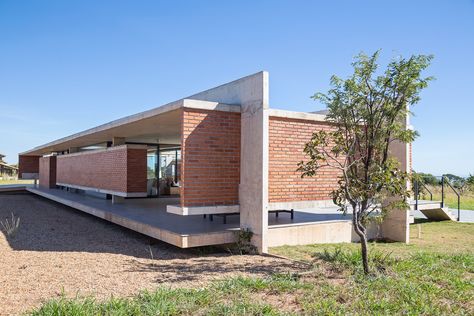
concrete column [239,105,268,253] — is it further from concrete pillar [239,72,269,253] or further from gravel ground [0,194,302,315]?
gravel ground [0,194,302,315]

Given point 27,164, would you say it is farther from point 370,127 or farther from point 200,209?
point 370,127

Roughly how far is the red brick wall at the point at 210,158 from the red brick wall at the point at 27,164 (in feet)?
96.0

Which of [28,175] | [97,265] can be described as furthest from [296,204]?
[28,175]

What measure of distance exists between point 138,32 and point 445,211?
42.5ft

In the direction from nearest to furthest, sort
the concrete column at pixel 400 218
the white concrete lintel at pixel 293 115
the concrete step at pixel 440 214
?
the white concrete lintel at pixel 293 115, the concrete column at pixel 400 218, the concrete step at pixel 440 214

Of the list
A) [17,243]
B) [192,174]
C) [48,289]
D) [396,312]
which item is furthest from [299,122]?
[17,243]

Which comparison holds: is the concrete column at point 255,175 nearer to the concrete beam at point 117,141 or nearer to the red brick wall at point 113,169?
the red brick wall at point 113,169

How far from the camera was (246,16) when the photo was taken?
31.5ft

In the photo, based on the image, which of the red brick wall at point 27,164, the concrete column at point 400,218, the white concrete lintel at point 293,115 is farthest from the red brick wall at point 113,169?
the red brick wall at point 27,164

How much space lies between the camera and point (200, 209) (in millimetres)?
7934

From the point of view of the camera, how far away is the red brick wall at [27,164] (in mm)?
32116

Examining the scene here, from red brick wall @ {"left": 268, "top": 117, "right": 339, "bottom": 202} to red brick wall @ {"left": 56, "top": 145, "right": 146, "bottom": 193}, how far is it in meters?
6.65

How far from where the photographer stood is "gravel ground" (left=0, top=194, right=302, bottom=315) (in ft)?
17.0

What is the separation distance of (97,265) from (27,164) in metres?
30.2
